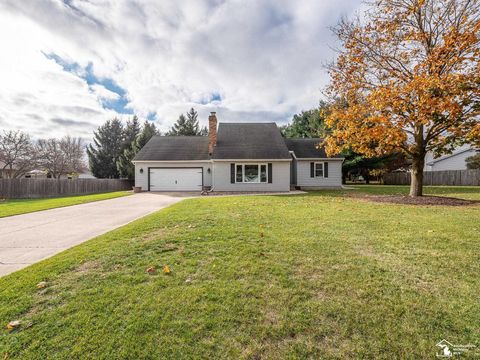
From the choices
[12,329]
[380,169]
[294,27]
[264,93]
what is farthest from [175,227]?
[380,169]

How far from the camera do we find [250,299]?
8.55ft

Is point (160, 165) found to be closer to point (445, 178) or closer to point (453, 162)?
point (445, 178)

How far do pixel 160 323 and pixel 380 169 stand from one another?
29647 millimetres

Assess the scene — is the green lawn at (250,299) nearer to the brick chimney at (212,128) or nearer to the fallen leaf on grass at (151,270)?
the fallen leaf on grass at (151,270)

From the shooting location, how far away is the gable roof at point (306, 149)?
68.7ft

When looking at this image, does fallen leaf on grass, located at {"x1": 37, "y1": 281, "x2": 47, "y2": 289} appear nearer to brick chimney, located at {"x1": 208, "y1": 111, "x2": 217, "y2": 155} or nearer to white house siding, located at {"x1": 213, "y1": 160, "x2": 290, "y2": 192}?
white house siding, located at {"x1": 213, "y1": 160, "x2": 290, "y2": 192}

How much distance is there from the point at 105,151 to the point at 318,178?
30.9 m

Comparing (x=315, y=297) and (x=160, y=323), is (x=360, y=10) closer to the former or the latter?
(x=315, y=297)

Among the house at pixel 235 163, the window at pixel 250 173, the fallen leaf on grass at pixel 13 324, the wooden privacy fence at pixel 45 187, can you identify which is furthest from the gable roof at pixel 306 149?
the fallen leaf on grass at pixel 13 324

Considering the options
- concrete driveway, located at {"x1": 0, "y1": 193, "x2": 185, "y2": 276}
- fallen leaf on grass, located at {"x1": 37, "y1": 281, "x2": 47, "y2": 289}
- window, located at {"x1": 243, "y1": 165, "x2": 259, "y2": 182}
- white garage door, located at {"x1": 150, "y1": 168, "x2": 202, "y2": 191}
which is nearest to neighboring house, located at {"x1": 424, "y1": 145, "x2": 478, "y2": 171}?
window, located at {"x1": 243, "y1": 165, "x2": 259, "y2": 182}

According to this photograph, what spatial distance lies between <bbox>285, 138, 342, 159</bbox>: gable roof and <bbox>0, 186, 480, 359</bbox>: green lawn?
54.7 feet

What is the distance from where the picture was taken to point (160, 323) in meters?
2.23

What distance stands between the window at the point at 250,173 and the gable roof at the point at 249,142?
2.53 ft

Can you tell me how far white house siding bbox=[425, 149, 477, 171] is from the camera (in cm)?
2770
